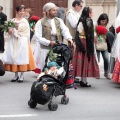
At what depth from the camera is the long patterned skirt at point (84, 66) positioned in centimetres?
905

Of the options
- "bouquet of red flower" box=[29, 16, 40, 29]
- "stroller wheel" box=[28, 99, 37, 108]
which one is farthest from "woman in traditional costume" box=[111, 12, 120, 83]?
"bouquet of red flower" box=[29, 16, 40, 29]

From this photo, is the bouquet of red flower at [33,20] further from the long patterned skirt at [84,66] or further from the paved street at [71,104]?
the long patterned skirt at [84,66]

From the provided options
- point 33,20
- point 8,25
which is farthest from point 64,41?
point 33,20

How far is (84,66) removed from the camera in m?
9.06

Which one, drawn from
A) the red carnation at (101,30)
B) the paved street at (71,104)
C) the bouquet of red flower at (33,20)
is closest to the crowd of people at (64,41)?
the red carnation at (101,30)

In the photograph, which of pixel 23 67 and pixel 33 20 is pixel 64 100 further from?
pixel 33 20

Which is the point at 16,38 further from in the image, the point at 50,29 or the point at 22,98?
the point at 22,98

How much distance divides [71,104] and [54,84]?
725 mm

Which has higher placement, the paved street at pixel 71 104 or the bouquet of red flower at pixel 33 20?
the bouquet of red flower at pixel 33 20

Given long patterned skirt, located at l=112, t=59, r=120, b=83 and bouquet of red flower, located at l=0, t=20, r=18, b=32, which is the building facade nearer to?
long patterned skirt, located at l=112, t=59, r=120, b=83

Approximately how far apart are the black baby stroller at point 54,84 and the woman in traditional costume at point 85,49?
57.1 inches

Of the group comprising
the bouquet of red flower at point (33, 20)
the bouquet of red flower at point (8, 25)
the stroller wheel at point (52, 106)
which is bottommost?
the stroller wheel at point (52, 106)

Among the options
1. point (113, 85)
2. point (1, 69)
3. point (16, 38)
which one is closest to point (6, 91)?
point (1, 69)

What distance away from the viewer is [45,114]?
22.7 ft
